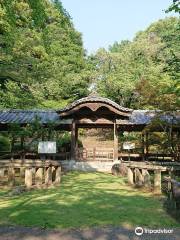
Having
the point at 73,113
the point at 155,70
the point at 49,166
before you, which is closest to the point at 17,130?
the point at 73,113

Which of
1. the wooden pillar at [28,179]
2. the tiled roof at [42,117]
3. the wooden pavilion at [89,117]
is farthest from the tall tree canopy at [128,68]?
the wooden pillar at [28,179]

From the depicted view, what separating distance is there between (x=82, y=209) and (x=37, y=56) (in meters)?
23.5

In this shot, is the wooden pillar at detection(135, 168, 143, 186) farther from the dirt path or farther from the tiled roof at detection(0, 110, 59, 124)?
the tiled roof at detection(0, 110, 59, 124)

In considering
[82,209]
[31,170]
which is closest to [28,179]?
[31,170]

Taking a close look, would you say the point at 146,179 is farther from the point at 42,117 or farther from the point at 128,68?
the point at 128,68

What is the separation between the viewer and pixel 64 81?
40.7m

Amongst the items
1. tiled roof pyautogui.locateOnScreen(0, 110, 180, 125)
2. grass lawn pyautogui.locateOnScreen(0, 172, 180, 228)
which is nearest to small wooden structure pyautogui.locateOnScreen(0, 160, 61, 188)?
grass lawn pyautogui.locateOnScreen(0, 172, 180, 228)

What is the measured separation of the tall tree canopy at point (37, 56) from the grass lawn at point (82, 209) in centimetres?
353

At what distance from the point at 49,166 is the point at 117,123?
10140mm

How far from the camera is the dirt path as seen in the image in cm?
614

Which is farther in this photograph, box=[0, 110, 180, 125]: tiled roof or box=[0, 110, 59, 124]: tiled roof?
box=[0, 110, 59, 124]: tiled roof

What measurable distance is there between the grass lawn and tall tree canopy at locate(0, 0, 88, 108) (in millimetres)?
3533

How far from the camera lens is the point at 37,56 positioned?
30.4 m

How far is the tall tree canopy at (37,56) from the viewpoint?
5.78 metres
